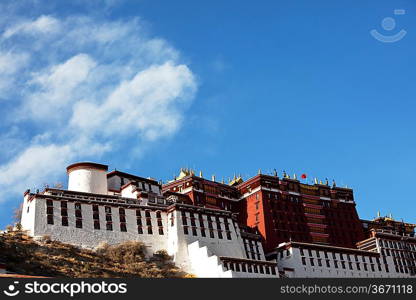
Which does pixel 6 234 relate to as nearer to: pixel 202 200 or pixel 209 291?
pixel 202 200

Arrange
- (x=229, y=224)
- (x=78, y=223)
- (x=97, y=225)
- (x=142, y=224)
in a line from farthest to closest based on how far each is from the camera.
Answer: (x=229, y=224), (x=142, y=224), (x=97, y=225), (x=78, y=223)

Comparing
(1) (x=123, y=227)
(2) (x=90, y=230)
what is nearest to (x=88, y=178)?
(1) (x=123, y=227)

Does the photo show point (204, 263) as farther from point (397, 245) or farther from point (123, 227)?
point (397, 245)

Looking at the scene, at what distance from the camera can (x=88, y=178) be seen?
325ft

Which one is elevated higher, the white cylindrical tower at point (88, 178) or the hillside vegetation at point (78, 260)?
the white cylindrical tower at point (88, 178)

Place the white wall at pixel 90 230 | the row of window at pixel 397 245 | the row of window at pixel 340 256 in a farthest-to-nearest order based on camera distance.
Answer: the row of window at pixel 397 245 → the row of window at pixel 340 256 → the white wall at pixel 90 230

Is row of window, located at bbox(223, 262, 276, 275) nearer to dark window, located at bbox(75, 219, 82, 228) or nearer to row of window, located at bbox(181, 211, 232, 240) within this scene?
row of window, located at bbox(181, 211, 232, 240)

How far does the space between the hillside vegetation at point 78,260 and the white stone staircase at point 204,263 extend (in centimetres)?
213

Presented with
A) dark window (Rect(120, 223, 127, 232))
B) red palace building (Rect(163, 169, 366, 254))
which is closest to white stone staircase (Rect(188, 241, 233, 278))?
dark window (Rect(120, 223, 127, 232))

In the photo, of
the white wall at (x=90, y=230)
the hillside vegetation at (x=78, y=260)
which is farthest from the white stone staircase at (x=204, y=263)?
the white wall at (x=90, y=230)

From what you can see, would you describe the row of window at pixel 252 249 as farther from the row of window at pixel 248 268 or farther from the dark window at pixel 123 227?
the dark window at pixel 123 227

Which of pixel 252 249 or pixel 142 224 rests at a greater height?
pixel 142 224

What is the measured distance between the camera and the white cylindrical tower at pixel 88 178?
98.6m

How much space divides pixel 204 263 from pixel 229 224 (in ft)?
43.4
